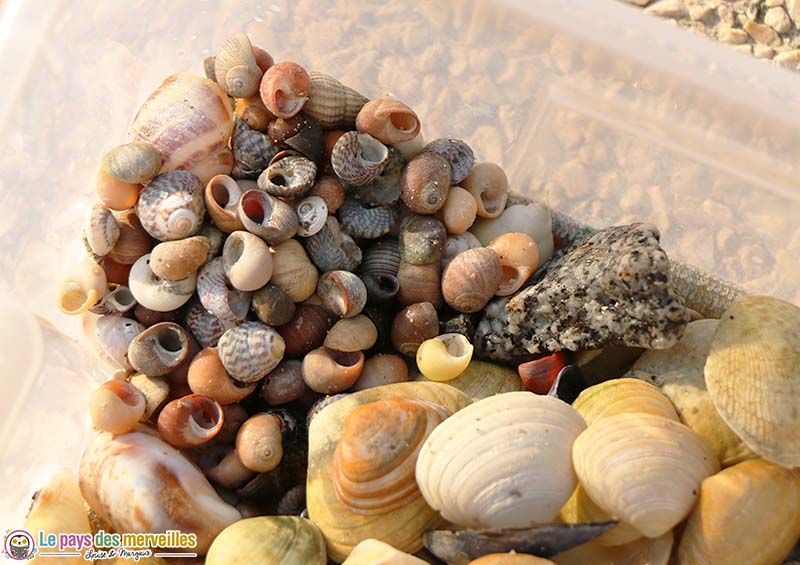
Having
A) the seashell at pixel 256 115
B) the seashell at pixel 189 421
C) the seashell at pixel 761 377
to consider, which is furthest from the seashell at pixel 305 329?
the seashell at pixel 761 377

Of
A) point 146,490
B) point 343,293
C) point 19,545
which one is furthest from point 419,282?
point 19,545

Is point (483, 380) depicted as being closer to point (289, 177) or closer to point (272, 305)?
point (272, 305)

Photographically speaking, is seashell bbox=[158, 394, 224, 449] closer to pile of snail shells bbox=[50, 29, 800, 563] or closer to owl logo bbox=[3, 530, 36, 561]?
pile of snail shells bbox=[50, 29, 800, 563]

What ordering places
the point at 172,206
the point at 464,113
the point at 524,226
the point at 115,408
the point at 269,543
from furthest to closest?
the point at 464,113, the point at 524,226, the point at 172,206, the point at 115,408, the point at 269,543

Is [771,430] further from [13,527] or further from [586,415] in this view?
[13,527]

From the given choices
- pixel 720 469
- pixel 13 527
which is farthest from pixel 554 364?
pixel 13 527

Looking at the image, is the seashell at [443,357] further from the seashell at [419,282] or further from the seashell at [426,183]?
the seashell at [426,183]
